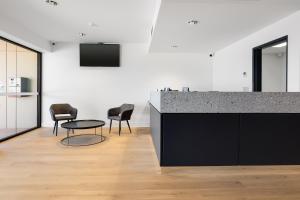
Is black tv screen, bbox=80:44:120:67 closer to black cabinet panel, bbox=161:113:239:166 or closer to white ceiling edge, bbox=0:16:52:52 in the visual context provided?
white ceiling edge, bbox=0:16:52:52

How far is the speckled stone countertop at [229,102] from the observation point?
115 inches

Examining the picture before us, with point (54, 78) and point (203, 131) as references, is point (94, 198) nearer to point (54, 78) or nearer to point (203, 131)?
point (203, 131)

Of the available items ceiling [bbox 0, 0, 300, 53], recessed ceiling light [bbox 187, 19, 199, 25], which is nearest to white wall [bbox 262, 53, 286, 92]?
ceiling [bbox 0, 0, 300, 53]

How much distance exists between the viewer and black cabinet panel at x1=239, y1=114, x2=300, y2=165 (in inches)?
118

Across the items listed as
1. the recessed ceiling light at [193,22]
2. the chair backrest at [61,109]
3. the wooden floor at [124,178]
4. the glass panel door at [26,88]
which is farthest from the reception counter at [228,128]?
the glass panel door at [26,88]

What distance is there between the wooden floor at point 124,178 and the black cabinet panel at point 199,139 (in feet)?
0.47

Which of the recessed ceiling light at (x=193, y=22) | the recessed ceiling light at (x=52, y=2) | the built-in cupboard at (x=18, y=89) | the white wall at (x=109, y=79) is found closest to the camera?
the recessed ceiling light at (x=52, y=2)

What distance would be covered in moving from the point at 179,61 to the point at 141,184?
463 centimetres

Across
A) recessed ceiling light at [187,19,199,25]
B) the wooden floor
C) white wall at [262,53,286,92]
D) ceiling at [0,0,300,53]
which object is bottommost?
the wooden floor

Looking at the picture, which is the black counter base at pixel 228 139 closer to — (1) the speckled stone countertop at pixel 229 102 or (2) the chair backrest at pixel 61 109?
(1) the speckled stone countertop at pixel 229 102

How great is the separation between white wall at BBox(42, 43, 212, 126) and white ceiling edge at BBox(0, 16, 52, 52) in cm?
55

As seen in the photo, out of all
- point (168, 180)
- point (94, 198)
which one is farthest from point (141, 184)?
point (94, 198)

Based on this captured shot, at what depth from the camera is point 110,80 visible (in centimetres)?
629

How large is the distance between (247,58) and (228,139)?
2.34 metres
